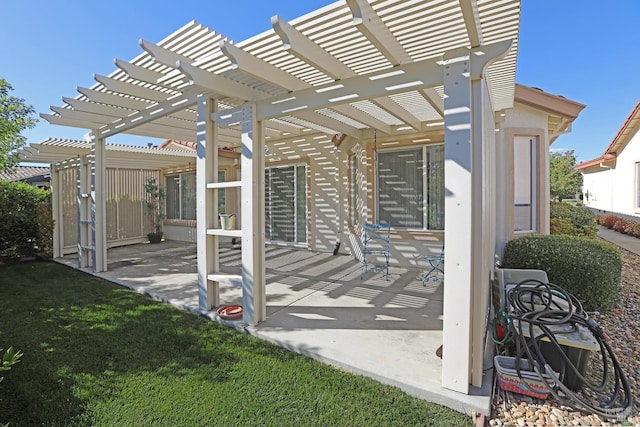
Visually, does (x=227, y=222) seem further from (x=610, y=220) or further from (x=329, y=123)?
(x=610, y=220)

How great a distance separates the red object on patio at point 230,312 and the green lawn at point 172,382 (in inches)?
6.4

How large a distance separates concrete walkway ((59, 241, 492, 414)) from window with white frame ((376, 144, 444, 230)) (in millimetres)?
1155

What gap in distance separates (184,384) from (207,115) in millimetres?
3259

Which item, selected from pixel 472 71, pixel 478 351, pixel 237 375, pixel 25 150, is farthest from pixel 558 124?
pixel 25 150

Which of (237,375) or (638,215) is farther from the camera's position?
(638,215)

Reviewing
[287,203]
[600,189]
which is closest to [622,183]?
[600,189]

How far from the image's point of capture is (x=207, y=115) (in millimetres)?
4398

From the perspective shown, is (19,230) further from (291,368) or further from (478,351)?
(478,351)

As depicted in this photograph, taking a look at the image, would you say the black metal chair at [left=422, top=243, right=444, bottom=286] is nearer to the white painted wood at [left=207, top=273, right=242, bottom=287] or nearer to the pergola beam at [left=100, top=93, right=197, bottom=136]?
the white painted wood at [left=207, top=273, right=242, bottom=287]

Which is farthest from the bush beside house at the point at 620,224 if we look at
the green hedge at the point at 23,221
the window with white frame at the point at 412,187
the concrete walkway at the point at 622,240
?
the green hedge at the point at 23,221

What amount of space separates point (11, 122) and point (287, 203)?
Result: 8.00 metres

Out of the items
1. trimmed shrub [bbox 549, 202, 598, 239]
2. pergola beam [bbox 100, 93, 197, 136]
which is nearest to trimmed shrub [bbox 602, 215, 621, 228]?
trimmed shrub [bbox 549, 202, 598, 239]

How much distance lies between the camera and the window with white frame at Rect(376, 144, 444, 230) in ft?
22.3

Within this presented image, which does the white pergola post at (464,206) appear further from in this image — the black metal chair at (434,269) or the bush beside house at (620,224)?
the bush beside house at (620,224)
